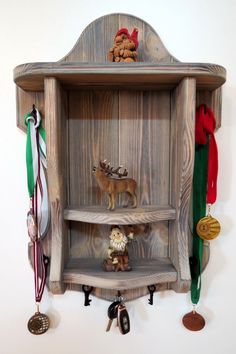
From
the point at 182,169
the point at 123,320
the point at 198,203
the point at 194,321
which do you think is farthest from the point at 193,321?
the point at 182,169

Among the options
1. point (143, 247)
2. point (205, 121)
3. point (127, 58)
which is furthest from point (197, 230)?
point (127, 58)

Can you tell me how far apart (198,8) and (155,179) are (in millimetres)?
451

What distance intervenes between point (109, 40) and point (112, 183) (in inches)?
14.0

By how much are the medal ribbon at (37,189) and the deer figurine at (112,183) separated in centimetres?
16

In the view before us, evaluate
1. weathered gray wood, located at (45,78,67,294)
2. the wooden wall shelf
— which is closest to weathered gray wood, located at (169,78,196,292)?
the wooden wall shelf

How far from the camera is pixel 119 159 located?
0.70 m

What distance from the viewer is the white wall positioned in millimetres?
699

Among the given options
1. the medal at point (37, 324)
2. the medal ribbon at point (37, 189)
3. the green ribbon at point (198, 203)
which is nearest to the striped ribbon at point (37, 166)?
the medal ribbon at point (37, 189)

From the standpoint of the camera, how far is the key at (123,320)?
26.9 inches

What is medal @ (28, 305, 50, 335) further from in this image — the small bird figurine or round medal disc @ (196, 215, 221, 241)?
the small bird figurine

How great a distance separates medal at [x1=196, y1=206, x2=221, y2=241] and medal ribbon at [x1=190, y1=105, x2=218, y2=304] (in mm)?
24

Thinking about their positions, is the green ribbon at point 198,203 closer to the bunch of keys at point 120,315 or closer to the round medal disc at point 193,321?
the round medal disc at point 193,321

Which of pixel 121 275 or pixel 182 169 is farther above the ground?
pixel 182 169

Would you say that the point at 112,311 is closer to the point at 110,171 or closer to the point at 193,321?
the point at 193,321
